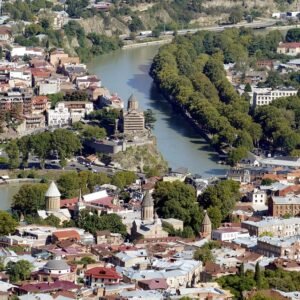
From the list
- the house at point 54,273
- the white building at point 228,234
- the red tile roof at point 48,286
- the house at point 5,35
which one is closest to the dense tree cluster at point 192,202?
the white building at point 228,234

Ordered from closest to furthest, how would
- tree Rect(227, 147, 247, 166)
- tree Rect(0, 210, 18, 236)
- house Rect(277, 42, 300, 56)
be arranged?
tree Rect(0, 210, 18, 236)
tree Rect(227, 147, 247, 166)
house Rect(277, 42, 300, 56)

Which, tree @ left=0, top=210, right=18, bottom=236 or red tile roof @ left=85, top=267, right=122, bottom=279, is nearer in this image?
red tile roof @ left=85, top=267, right=122, bottom=279

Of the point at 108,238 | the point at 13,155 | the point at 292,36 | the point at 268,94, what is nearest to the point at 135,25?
the point at 292,36

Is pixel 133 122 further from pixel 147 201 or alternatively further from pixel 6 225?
pixel 6 225

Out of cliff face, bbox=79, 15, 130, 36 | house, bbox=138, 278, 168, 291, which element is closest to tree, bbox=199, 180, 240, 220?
house, bbox=138, 278, 168, 291

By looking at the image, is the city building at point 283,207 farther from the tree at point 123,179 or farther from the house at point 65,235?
the house at point 65,235

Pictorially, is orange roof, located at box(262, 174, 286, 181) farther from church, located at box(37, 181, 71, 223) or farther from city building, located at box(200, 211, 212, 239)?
church, located at box(37, 181, 71, 223)
